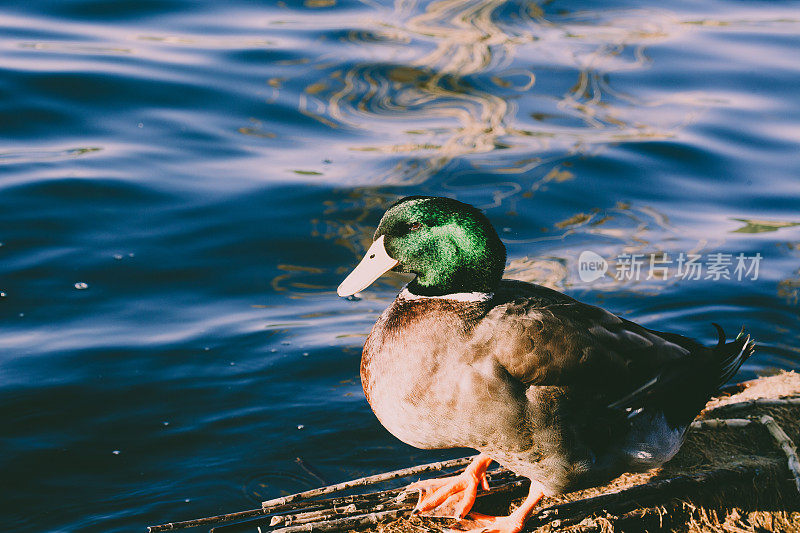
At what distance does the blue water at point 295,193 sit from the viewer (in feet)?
16.1

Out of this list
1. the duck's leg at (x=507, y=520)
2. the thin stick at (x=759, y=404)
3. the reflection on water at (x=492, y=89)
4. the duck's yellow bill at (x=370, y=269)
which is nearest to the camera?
the duck's leg at (x=507, y=520)

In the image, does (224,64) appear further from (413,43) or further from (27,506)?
(27,506)

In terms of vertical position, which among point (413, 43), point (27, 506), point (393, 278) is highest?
point (413, 43)

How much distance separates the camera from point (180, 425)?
4.95 m

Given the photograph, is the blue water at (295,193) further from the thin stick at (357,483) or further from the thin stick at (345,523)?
the thin stick at (345,523)

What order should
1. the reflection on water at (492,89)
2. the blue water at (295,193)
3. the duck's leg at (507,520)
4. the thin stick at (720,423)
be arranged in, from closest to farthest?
the duck's leg at (507,520) → the thin stick at (720,423) → the blue water at (295,193) → the reflection on water at (492,89)

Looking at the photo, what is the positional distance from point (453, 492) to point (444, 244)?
0.97 meters

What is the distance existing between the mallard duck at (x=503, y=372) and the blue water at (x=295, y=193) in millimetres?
1574

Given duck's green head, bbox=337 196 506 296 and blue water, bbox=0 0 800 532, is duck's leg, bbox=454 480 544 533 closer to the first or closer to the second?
duck's green head, bbox=337 196 506 296

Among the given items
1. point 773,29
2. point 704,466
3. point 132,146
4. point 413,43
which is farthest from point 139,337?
point 773,29

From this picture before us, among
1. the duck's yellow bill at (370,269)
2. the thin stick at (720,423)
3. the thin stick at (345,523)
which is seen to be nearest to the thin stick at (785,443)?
the thin stick at (720,423)

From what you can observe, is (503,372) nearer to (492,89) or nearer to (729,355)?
(729,355)

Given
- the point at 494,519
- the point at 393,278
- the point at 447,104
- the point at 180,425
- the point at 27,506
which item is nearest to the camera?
the point at 494,519

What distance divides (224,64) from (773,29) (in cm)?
727
